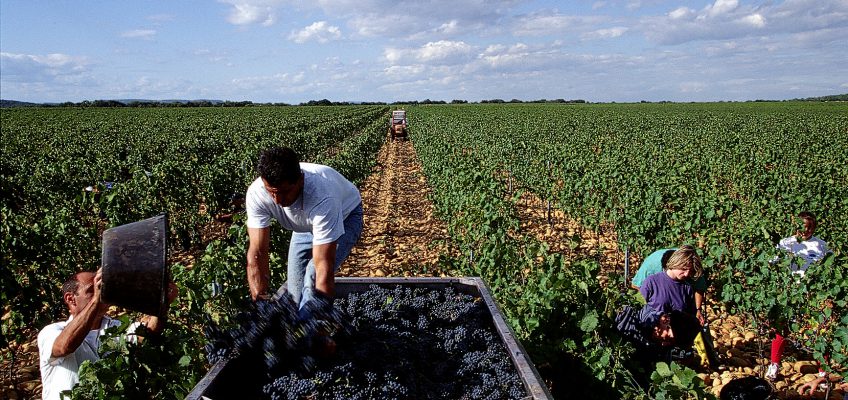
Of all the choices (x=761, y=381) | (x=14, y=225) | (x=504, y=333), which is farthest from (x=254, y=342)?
(x=14, y=225)

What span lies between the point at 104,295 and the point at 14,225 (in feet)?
14.4

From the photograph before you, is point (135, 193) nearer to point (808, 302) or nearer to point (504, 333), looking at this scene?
point (504, 333)

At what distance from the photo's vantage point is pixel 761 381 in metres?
3.54

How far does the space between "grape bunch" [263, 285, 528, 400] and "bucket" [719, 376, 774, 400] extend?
1.82 m

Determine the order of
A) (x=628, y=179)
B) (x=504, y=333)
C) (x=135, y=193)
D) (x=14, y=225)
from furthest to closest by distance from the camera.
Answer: (x=628, y=179), (x=135, y=193), (x=14, y=225), (x=504, y=333)

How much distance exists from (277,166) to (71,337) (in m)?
1.32

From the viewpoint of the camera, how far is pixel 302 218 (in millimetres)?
3320

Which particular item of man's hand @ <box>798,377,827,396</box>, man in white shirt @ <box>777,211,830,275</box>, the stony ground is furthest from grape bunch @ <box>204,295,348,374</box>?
man in white shirt @ <box>777,211,830,275</box>

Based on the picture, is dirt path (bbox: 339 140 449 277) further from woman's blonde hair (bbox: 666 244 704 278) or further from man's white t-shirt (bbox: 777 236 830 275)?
man's white t-shirt (bbox: 777 236 830 275)

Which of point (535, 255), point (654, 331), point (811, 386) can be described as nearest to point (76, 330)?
point (535, 255)

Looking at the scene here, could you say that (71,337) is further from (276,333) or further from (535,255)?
(535,255)

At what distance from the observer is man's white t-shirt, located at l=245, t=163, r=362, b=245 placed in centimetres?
299

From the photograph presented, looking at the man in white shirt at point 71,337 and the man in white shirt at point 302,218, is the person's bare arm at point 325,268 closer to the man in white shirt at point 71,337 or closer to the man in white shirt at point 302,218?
the man in white shirt at point 302,218

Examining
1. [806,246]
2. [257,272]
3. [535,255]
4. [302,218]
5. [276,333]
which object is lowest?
[806,246]
